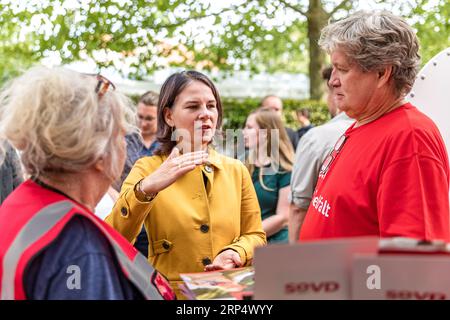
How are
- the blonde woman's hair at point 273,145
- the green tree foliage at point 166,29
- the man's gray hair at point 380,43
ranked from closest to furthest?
1. the man's gray hair at point 380,43
2. the blonde woman's hair at point 273,145
3. the green tree foliage at point 166,29

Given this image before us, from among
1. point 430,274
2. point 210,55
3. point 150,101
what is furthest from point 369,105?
point 210,55

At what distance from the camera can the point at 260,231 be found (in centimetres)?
317

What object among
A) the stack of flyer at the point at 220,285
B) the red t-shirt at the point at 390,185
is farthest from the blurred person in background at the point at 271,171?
the stack of flyer at the point at 220,285

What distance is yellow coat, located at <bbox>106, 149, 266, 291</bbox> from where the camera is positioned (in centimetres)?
296

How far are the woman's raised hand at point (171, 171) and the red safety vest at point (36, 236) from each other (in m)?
0.77

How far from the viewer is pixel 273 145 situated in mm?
5512

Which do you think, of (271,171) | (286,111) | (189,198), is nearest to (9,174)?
(189,198)

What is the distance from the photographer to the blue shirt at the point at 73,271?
1717 mm

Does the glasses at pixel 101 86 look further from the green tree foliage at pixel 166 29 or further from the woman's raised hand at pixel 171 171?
the green tree foliage at pixel 166 29

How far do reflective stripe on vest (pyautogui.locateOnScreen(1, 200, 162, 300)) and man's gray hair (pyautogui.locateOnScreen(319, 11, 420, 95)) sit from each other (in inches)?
45.6

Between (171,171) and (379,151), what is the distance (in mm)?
840

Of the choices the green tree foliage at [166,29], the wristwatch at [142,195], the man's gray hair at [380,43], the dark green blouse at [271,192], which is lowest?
the dark green blouse at [271,192]

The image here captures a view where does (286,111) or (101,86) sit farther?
(286,111)

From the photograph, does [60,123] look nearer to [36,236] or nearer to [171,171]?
[36,236]
